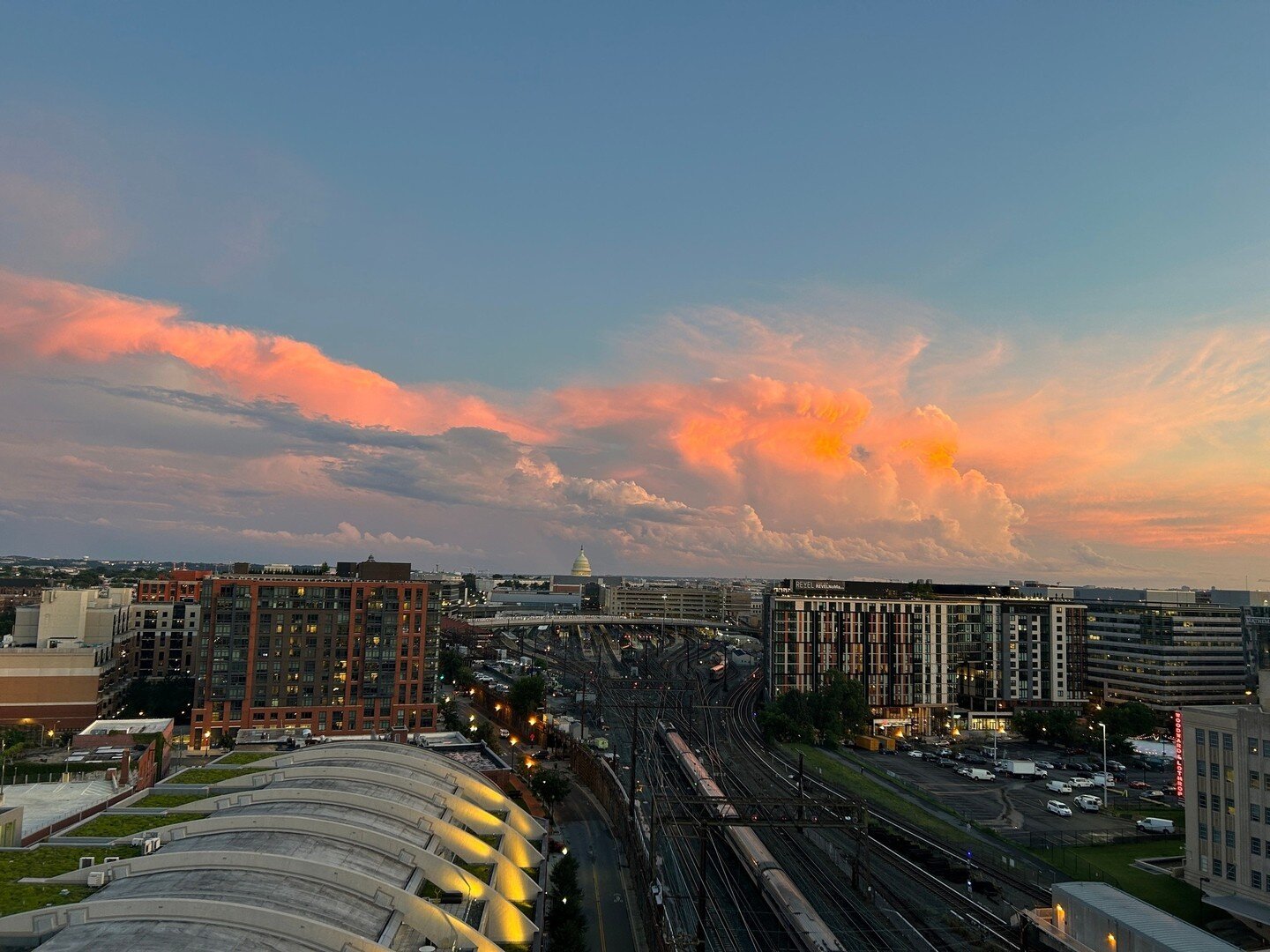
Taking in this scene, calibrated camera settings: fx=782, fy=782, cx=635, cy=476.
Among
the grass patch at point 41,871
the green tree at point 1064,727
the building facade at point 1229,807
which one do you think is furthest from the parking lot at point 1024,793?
the grass patch at point 41,871

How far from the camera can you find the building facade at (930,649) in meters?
107

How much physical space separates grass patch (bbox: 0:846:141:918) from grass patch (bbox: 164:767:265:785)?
13.0 metres

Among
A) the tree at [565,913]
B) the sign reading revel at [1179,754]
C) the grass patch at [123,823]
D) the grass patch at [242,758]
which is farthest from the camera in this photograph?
the grass patch at [242,758]

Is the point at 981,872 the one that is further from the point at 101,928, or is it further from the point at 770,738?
the point at 101,928

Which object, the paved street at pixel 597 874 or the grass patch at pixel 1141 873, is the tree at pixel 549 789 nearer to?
the paved street at pixel 597 874

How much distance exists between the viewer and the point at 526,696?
94.1 meters

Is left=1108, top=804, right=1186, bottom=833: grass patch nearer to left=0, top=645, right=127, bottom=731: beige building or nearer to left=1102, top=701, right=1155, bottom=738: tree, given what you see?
left=1102, top=701, right=1155, bottom=738: tree

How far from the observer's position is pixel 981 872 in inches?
1977

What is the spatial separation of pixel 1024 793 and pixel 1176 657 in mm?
49272

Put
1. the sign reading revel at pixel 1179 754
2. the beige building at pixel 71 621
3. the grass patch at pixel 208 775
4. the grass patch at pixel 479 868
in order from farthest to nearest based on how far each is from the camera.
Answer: the beige building at pixel 71 621, the sign reading revel at pixel 1179 754, the grass patch at pixel 208 775, the grass patch at pixel 479 868

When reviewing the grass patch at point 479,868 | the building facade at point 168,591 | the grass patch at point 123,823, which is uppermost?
the building facade at point 168,591

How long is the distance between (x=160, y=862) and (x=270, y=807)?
25.2 feet

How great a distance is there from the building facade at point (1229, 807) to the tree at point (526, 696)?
215 feet

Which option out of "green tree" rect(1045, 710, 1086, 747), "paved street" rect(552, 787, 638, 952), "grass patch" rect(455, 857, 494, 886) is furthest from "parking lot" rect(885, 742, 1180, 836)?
"grass patch" rect(455, 857, 494, 886)
